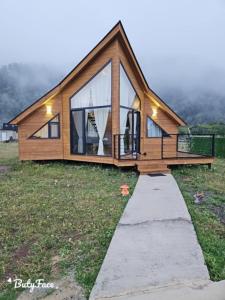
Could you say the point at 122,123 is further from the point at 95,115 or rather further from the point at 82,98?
the point at 82,98

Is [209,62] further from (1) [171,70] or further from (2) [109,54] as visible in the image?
(2) [109,54]

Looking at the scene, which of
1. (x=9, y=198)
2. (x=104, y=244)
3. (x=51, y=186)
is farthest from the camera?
(x=51, y=186)

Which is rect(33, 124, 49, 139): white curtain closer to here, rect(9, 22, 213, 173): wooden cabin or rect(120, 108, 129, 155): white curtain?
rect(9, 22, 213, 173): wooden cabin

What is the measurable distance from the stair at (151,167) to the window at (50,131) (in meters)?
4.01

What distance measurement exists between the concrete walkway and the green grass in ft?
0.48

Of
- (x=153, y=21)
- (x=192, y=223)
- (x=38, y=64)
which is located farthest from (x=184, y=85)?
(x=192, y=223)

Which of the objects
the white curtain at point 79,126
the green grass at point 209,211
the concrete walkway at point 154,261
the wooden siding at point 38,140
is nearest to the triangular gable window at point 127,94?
the white curtain at point 79,126

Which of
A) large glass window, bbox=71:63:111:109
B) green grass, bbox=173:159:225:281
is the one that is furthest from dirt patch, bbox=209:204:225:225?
large glass window, bbox=71:63:111:109

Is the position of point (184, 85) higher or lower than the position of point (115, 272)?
higher

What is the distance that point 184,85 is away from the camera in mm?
89750

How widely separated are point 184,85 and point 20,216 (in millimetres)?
91079

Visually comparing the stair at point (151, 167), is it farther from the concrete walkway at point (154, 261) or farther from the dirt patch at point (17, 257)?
the dirt patch at point (17, 257)

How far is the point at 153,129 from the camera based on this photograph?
1274 centimetres

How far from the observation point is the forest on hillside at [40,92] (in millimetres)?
61719
